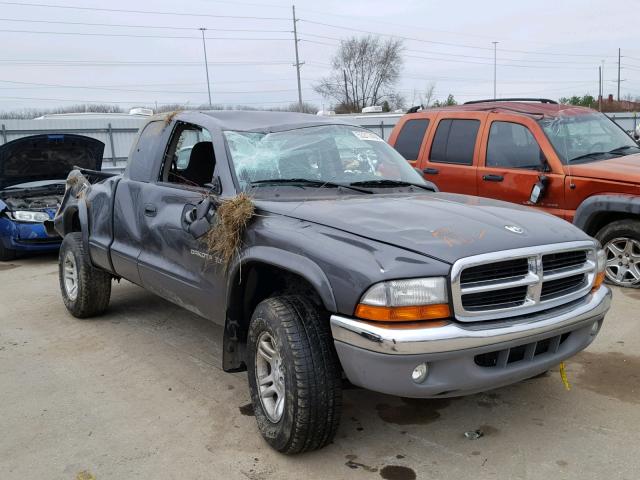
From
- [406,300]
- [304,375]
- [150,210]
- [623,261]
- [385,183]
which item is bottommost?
[623,261]

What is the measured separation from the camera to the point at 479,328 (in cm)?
275

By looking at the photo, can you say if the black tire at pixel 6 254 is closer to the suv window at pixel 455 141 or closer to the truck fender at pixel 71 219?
the truck fender at pixel 71 219

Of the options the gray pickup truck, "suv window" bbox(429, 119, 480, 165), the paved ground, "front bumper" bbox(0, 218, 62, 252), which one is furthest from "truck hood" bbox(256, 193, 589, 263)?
"front bumper" bbox(0, 218, 62, 252)

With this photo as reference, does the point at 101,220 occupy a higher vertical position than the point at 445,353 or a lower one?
higher

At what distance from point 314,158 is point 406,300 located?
1642 millimetres

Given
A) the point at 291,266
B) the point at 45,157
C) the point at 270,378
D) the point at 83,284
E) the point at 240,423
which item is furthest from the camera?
the point at 45,157

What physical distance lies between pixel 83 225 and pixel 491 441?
13.2ft

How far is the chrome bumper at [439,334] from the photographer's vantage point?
264 cm

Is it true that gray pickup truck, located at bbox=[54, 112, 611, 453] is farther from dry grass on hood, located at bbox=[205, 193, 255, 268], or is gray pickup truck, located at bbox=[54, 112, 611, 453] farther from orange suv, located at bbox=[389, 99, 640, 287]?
orange suv, located at bbox=[389, 99, 640, 287]

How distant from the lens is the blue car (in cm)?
851

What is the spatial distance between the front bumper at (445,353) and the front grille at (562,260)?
25 cm

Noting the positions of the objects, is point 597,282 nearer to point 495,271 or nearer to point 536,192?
point 495,271

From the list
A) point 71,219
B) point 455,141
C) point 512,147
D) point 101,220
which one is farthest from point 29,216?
point 512,147

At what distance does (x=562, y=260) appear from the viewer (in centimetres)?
315
